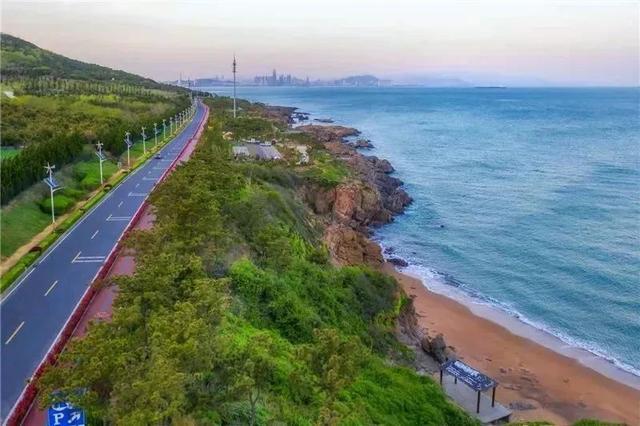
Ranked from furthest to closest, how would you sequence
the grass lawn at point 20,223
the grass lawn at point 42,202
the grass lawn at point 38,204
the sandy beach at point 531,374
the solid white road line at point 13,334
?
1. the grass lawn at point 42,202
2. the grass lawn at point 38,204
3. the grass lawn at point 20,223
4. the sandy beach at point 531,374
5. the solid white road line at point 13,334

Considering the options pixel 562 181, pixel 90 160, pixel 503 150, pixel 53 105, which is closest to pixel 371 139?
pixel 503 150


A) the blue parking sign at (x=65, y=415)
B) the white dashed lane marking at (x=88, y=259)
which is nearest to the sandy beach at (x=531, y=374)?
the white dashed lane marking at (x=88, y=259)

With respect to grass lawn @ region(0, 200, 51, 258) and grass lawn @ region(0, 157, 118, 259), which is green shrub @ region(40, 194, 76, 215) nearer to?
grass lawn @ region(0, 157, 118, 259)

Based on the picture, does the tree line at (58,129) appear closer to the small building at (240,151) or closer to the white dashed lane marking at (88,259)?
the white dashed lane marking at (88,259)

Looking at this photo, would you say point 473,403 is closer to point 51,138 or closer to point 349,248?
point 349,248

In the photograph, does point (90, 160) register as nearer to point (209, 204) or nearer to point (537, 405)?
point (209, 204)

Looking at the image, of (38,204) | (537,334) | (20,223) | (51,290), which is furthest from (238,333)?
(38,204)
